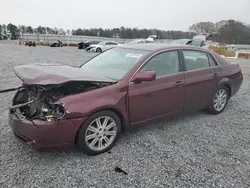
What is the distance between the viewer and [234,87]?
4891 mm

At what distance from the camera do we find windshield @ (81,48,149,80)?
3.33 m

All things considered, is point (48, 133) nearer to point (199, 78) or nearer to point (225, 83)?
point (199, 78)

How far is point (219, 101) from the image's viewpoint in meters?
4.62

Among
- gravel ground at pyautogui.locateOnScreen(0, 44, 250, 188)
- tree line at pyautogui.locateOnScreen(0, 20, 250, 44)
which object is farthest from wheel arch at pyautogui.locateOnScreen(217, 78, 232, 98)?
tree line at pyautogui.locateOnScreen(0, 20, 250, 44)

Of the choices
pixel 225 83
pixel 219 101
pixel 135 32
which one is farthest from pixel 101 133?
pixel 135 32

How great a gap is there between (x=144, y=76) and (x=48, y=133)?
1470 millimetres

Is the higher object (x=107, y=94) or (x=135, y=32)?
(x=135, y=32)

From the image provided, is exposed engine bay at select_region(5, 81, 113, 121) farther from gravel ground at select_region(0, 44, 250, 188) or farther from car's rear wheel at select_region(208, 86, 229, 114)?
car's rear wheel at select_region(208, 86, 229, 114)

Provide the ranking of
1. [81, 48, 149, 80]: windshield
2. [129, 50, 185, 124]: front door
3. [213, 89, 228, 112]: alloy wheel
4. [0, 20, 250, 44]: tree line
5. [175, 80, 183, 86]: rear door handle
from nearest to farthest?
[129, 50, 185, 124]: front door → [81, 48, 149, 80]: windshield → [175, 80, 183, 86]: rear door handle → [213, 89, 228, 112]: alloy wheel → [0, 20, 250, 44]: tree line

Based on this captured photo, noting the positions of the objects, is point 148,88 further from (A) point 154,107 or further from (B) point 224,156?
(B) point 224,156

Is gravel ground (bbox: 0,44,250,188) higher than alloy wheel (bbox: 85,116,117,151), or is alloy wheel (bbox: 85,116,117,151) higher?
alloy wheel (bbox: 85,116,117,151)

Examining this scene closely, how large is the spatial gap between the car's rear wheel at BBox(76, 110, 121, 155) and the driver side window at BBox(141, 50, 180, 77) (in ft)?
3.07

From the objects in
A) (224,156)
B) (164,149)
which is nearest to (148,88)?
(164,149)

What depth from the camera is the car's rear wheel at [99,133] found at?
9.18 feet
